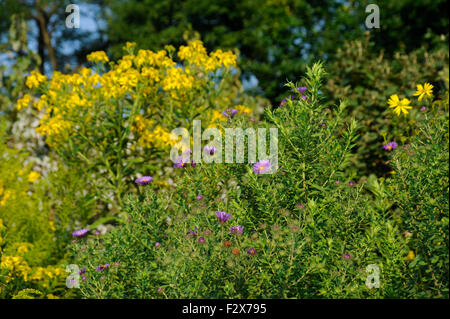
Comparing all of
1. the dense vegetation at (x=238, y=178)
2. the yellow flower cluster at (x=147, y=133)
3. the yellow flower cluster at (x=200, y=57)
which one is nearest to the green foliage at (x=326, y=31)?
the dense vegetation at (x=238, y=178)

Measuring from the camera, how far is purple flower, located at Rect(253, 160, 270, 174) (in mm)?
2379

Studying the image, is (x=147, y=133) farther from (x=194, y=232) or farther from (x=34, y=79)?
(x=194, y=232)

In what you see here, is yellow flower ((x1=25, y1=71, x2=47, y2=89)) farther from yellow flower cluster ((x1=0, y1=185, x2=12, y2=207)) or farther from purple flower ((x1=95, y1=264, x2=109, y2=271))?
purple flower ((x1=95, y1=264, x2=109, y2=271))

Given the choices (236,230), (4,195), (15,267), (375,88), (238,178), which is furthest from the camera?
(375,88)

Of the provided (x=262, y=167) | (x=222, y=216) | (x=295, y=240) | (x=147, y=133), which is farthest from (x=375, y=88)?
(x=295, y=240)

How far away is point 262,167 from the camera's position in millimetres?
2412

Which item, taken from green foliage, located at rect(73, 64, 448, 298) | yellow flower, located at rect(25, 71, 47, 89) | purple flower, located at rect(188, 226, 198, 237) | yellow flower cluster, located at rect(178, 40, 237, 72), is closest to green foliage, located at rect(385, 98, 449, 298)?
green foliage, located at rect(73, 64, 448, 298)

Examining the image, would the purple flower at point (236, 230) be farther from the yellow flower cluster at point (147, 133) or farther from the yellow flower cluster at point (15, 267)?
the yellow flower cluster at point (147, 133)

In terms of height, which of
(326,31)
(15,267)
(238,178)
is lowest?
(15,267)

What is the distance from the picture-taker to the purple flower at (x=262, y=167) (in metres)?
2.38

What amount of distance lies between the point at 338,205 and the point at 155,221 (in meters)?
1.05

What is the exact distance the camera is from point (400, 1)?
7.23 meters
